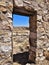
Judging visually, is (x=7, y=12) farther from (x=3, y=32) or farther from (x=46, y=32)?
(x=46, y=32)

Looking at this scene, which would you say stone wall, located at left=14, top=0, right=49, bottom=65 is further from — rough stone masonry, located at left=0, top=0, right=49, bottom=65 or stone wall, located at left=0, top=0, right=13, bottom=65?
stone wall, located at left=0, top=0, right=13, bottom=65

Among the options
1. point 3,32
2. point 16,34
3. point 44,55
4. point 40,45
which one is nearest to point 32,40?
point 40,45

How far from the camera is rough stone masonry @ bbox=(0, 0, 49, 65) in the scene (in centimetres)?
336

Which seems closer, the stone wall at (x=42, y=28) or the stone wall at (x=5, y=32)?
the stone wall at (x=5, y=32)

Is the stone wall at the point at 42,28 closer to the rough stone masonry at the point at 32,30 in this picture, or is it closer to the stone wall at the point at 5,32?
the rough stone masonry at the point at 32,30

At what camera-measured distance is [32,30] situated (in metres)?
4.18

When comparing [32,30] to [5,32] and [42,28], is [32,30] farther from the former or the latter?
[5,32]

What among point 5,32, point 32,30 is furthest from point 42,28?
point 5,32

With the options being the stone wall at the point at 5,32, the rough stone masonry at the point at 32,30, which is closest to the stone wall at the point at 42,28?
the rough stone masonry at the point at 32,30

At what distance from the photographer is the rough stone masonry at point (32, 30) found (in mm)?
3360

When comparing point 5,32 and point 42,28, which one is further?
point 42,28

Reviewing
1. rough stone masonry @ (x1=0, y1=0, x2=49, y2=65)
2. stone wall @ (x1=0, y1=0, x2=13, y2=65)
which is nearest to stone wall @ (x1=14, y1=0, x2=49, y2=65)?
rough stone masonry @ (x1=0, y1=0, x2=49, y2=65)

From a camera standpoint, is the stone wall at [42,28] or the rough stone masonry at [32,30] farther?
the stone wall at [42,28]

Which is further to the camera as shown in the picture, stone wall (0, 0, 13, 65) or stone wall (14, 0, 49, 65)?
stone wall (14, 0, 49, 65)
